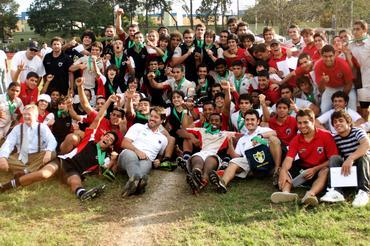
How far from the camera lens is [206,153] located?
6.45 metres

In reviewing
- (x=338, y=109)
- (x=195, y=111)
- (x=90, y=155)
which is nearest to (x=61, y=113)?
(x=90, y=155)

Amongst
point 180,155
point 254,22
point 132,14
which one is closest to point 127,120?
point 180,155

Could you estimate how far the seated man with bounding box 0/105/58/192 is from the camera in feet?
20.5

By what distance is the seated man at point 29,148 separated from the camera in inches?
246

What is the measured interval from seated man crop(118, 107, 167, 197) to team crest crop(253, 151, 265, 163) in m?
1.57

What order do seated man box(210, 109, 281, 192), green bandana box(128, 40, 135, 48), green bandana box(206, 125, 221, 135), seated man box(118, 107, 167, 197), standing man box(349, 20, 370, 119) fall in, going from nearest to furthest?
seated man box(210, 109, 281, 192) < seated man box(118, 107, 167, 197) < green bandana box(206, 125, 221, 135) < standing man box(349, 20, 370, 119) < green bandana box(128, 40, 135, 48)

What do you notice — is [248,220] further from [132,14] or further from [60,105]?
[132,14]

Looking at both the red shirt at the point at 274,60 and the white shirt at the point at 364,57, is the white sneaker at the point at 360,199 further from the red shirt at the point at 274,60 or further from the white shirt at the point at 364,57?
the red shirt at the point at 274,60

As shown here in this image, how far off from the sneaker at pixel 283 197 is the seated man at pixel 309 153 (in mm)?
132

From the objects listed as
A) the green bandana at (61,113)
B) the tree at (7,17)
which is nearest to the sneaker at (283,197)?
the green bandana at (61,113)

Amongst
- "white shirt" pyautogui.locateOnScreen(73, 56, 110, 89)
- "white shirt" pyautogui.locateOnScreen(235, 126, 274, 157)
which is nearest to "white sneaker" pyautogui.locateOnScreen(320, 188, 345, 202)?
"white shirt" pyautogui.locateOnScreen(235, 126, 274, 157)

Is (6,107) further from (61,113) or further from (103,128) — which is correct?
(103,128)

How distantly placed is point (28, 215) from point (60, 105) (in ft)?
8.75

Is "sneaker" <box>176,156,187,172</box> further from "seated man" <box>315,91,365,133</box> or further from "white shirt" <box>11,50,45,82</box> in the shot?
"white shirt" <box>11,50,45,82</box>
